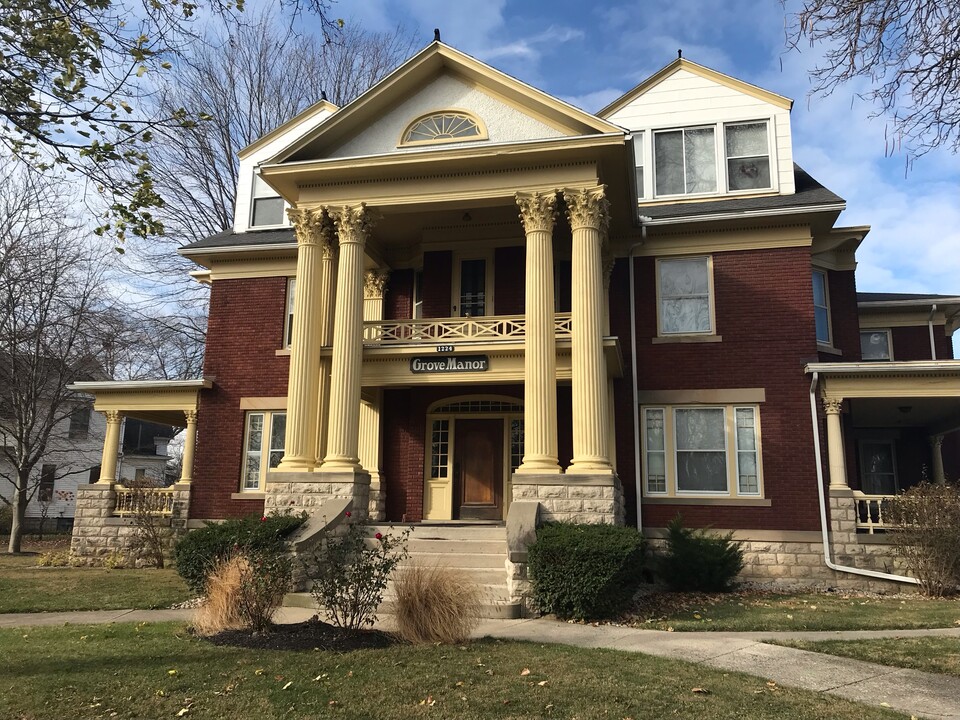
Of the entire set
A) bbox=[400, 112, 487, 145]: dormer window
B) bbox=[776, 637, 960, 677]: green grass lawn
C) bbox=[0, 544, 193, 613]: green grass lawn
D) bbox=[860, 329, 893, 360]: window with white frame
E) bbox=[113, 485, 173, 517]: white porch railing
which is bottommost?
bbox=[0, 544, 193, 613]: green grass lawn

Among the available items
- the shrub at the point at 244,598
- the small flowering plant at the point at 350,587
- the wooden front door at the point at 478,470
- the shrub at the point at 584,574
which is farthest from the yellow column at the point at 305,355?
the small flowering plant at the point at 350,587

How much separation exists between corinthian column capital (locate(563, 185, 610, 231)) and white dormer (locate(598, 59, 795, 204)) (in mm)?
4927

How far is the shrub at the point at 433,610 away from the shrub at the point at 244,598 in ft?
4.73

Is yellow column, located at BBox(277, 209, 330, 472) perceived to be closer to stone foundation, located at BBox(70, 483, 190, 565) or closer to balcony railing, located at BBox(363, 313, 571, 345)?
balcony railing, located at BBox(363, 313, 571, 345)

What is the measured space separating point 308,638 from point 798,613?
7641 millimetres

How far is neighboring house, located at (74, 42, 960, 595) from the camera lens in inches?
600

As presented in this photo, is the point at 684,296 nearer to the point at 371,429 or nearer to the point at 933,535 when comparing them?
the point at 933,535

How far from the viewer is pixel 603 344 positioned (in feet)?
50.1

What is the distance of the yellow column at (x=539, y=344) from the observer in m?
14.4

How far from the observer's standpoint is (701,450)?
17.2 metres

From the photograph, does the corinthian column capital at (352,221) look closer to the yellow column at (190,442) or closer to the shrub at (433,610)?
the yellow column at (190,442)

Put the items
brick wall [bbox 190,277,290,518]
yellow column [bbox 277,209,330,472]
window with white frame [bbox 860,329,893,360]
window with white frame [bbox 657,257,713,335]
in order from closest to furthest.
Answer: yellow column [bbox 277,209,330,472]
window with white frame [bbox 657,257,713,335]
brick wall [bbox 190,277,290,518]
window with white frame [bbox 860,329,893,360]

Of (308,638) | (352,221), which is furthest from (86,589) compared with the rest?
(352,221)

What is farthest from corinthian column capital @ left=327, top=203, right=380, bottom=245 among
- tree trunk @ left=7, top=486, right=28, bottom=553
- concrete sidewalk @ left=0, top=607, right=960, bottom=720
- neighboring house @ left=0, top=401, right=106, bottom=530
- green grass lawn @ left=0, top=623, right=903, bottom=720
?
neighboring house @ left=0, top=401, right=106, bottom=530
